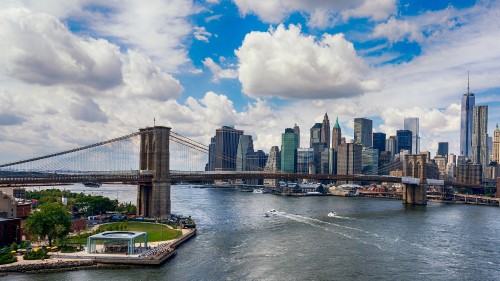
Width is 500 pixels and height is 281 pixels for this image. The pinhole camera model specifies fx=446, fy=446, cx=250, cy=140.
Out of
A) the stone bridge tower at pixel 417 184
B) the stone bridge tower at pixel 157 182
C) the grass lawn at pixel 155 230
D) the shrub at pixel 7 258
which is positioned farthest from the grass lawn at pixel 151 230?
the stone bridge tower at pixel 417 184

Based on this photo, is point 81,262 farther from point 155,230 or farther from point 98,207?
point 98,207

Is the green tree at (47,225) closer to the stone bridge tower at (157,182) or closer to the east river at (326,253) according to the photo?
the east river at (326,253)

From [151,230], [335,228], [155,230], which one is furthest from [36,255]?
[335,228]

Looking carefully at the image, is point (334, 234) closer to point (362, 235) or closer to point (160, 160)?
point (362, 235)

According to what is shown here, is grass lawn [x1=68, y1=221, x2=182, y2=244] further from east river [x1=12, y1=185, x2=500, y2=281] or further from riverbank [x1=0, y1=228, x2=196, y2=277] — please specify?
riverbank [x1=0, y1=228, x2=196, y2=277]

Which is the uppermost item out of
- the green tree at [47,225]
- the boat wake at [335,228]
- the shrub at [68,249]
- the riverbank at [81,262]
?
the green tree at [47,225]

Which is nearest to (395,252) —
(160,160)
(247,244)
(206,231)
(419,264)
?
(419,264)
